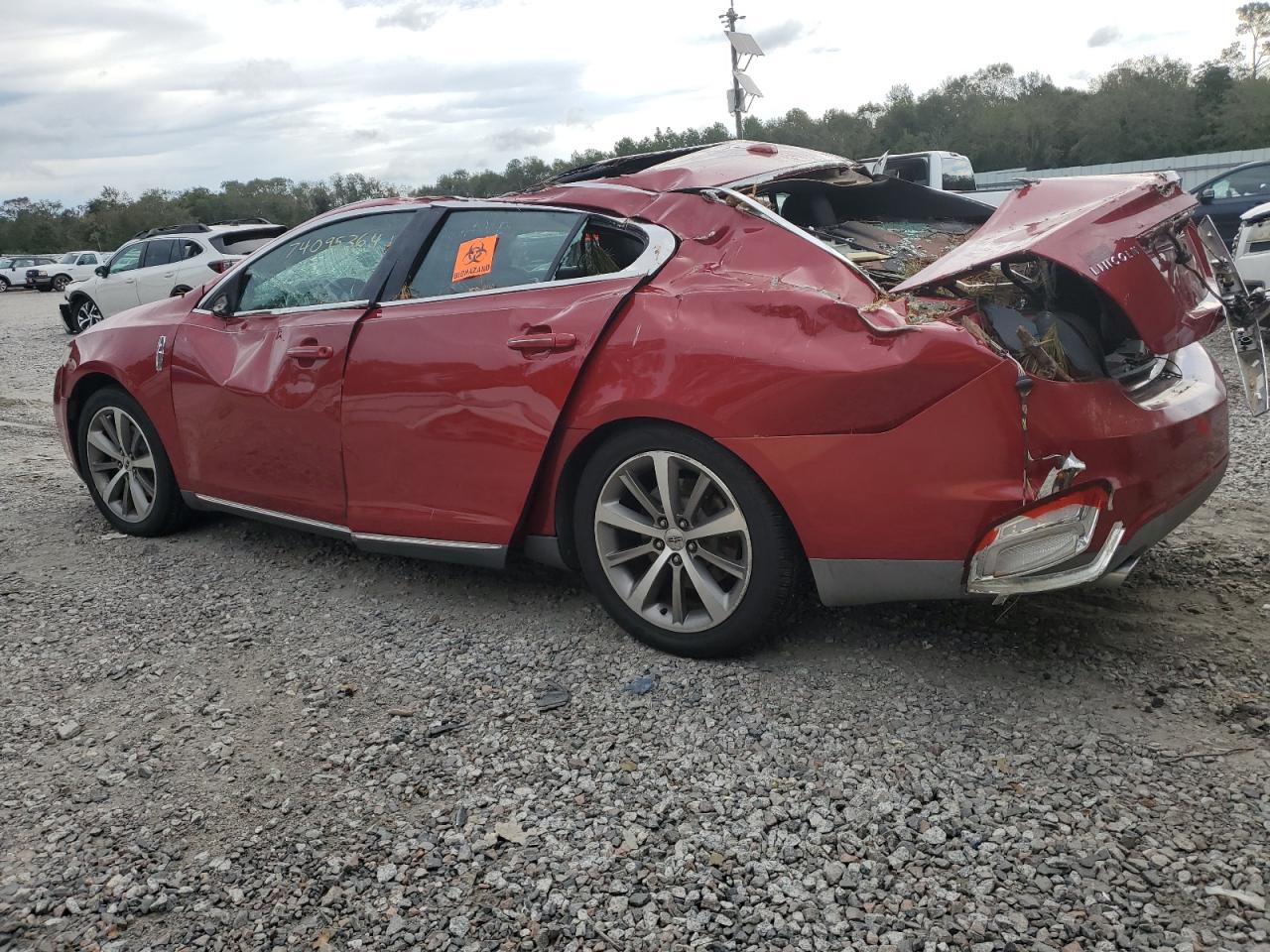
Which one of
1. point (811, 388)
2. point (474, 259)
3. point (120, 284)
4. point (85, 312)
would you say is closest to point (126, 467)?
point (474, 259)

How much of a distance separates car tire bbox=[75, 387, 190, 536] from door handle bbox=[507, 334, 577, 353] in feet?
7.48

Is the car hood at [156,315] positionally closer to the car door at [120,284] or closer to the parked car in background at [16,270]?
the car door at [120,284]

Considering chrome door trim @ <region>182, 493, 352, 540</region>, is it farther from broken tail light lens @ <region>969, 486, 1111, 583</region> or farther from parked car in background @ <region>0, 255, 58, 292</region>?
parked car in background @ <region>0, 255, 58, 292</region>

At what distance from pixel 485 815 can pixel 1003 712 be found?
4.86 ft

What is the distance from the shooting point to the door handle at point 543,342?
337cm

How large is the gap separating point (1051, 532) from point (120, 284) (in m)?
17.0

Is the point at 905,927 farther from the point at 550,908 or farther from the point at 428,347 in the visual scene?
the point at 428,347

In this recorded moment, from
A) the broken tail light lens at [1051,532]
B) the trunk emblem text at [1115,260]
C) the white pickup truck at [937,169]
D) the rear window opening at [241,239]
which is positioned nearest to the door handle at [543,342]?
the broken tail light lens at [1051,532]

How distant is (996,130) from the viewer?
61.7 m

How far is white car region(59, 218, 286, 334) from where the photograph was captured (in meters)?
15.7

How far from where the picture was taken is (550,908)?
2.34 meters

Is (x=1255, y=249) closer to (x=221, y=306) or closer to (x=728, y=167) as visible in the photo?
(x=728, y=167)

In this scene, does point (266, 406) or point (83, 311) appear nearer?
point (266, 406)

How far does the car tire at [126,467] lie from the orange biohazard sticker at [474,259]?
195 cm
